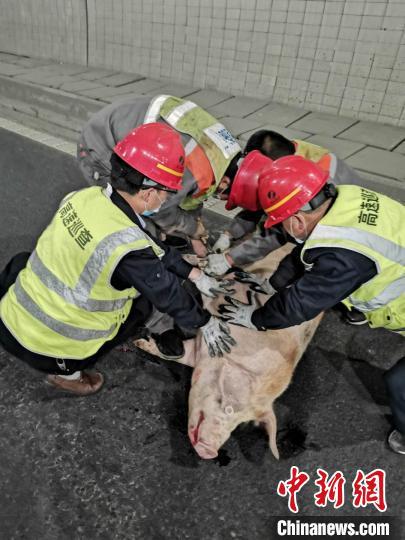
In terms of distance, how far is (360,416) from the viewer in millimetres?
2451

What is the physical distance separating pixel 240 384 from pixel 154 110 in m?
1.86

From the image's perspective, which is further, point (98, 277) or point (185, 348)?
point (185, 348)

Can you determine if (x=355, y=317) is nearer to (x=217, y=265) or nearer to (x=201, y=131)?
(x=217, y=265)

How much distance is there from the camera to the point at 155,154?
217 centimetres

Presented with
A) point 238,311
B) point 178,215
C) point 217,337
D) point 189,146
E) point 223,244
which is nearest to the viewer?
point 217,337

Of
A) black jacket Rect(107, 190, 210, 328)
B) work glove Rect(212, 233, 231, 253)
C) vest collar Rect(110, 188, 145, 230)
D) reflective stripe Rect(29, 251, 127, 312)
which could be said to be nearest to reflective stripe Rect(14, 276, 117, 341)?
reflective stripe Rect(29, 251, 127, 312)

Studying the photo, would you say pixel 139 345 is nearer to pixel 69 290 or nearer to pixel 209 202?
pixel 69 290

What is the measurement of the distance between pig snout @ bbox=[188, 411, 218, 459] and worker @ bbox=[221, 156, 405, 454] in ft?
2.02

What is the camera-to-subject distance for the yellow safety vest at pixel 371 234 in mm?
1953

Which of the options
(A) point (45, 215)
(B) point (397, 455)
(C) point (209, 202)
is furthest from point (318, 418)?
(A) point (45, 215)

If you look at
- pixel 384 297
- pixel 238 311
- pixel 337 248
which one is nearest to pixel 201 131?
pixel 238 311

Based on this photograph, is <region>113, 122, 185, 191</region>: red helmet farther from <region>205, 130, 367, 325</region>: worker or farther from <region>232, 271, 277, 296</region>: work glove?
<region>232, 271, 277, 296</region>: work glove

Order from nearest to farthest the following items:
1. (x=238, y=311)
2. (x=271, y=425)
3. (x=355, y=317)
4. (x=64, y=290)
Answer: (x=64, y=290) → (x=271, y=425) → (x=238, y=311) → (x=355, y=317)

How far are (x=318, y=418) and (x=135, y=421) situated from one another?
1009 mm
